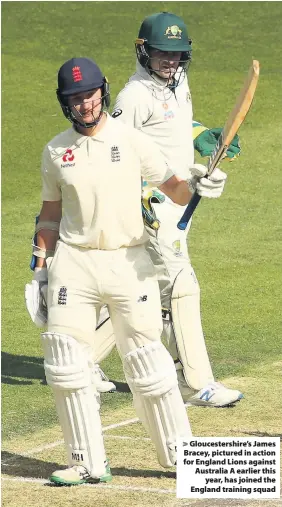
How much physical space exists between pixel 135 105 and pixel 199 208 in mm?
7419

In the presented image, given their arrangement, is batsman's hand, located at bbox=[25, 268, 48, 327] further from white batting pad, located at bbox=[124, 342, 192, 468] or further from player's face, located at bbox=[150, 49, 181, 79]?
player's face, located at bbox=[150, 49, 181, 79]

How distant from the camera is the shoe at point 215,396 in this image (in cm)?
970

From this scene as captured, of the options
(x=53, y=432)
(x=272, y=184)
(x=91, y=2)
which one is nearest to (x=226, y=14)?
(x=91, y=2)

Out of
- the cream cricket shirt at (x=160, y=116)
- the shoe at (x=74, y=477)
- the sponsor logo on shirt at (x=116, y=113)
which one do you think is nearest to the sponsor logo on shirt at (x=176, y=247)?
the cream cricket shirt at (x=160, y=116)

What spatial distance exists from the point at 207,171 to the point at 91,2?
1904 cm

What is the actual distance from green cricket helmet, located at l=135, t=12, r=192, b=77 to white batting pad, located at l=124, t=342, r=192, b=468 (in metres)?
2.43

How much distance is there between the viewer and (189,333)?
32.2 ft

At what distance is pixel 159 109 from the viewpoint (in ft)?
32.0

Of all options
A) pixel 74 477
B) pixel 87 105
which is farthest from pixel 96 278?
pixel 74 477

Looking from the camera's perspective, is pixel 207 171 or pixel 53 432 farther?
pixel 53 432

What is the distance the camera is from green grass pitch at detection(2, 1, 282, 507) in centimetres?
947

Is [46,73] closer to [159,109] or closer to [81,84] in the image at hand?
[159,109]

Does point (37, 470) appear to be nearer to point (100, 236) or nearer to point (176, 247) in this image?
point (100, 236)

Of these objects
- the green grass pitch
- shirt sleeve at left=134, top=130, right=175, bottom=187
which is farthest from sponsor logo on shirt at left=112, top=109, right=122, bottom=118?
the green grass pitch
